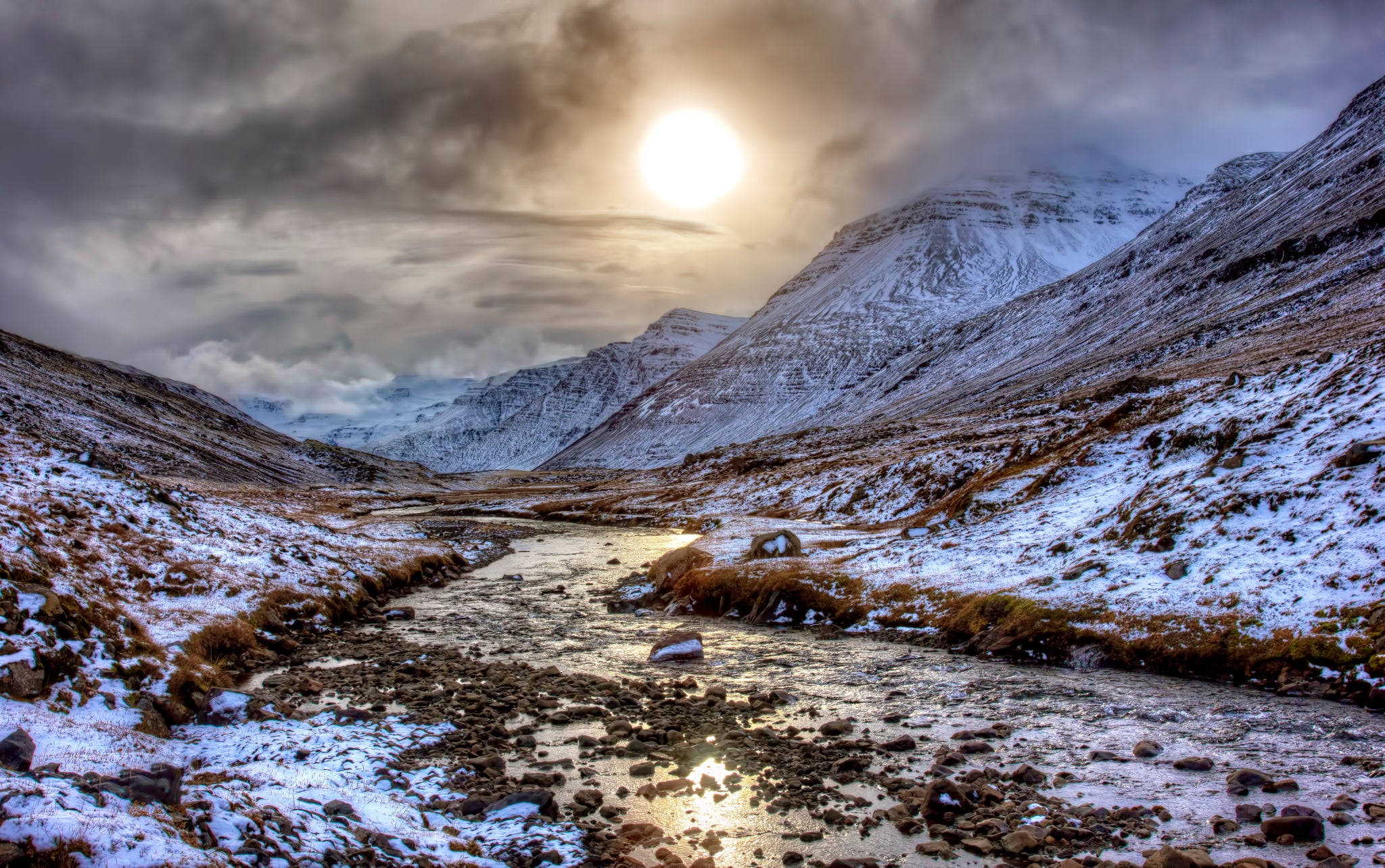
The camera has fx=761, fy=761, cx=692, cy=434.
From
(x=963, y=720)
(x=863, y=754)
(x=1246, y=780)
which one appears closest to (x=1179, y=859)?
(x=1246, y=780)

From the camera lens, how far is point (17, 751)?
11.3 meters

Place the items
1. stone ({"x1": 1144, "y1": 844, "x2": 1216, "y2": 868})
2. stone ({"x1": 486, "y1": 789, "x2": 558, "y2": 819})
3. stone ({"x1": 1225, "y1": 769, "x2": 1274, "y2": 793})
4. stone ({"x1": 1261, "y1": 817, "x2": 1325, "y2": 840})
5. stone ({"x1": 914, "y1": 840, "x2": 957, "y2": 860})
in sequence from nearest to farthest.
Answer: stone ({"x1": 1144, "y1": 844, "x2": 1216, "y2": 868})
stone ({"x1": 1261, "y1": 817, "x2": 1325, "y2": 840})
stone ({"x1": 914, "y1": 840, "x2": 957, "y2": 860})
stone ({"x1": 1225, "y1": 769, "x2": 1274, "y2": 793})
stone ({"x1": 486, "y1": 789, "x2": 558, "y2": 819})

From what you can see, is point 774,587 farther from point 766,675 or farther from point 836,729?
point 836,729

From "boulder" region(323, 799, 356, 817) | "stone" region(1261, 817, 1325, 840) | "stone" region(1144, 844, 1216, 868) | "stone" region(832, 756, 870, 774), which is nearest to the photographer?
"stone" region(1144, 844, 1216, 868)

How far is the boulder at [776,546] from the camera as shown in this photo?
138ft

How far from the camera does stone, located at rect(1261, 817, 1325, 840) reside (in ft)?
36.7

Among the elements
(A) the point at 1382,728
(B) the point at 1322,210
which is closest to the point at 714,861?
(A) the point at 1382,728

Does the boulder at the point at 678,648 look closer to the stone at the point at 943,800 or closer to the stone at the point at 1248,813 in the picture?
the stone at the point at 943,800

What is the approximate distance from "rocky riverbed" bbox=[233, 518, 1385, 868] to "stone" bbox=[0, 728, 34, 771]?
18.4ft

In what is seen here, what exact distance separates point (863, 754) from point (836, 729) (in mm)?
1603

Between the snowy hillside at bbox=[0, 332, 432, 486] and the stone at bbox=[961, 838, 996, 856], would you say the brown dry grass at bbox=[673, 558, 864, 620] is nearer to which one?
the stone at bbox=[961, 838, 996, 856]

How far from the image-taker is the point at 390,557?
4588 centimetres

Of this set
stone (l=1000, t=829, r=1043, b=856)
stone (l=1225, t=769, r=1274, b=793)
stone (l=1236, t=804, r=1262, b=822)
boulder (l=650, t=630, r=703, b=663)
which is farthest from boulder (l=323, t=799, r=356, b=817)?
stone (l=1225, t=769, r=1274, b=793)

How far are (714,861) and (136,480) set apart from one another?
34051mm
